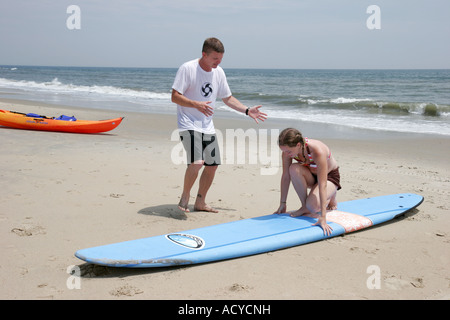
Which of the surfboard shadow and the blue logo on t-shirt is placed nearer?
the blue logo on t-shirt

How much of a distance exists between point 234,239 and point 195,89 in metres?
1.67

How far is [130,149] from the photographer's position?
8461mm

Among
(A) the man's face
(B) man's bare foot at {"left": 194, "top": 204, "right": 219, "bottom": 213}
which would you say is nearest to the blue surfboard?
(B) man's bare foot at {"left": 194, "top": 204, "right": 219, "bottom": 213}

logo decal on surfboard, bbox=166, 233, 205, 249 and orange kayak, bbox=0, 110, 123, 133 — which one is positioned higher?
orange kayak, bbox=0, 110, 123, 133

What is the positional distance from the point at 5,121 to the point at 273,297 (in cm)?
941

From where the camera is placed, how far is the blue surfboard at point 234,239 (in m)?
3.41

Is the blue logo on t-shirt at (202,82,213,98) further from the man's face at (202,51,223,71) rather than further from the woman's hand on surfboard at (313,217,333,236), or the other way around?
the woman's hand on surfboard at (313,217,333,236)

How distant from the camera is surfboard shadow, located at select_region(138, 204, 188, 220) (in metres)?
4.82

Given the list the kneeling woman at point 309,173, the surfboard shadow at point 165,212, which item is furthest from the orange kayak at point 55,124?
the kneeling woman at point 309,173

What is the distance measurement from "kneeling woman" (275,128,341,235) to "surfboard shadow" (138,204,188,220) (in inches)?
42.1

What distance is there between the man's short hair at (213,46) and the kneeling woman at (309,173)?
3.50ft

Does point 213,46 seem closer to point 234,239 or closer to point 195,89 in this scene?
point 195,89

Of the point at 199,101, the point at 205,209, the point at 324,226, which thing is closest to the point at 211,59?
the point at 199,101
